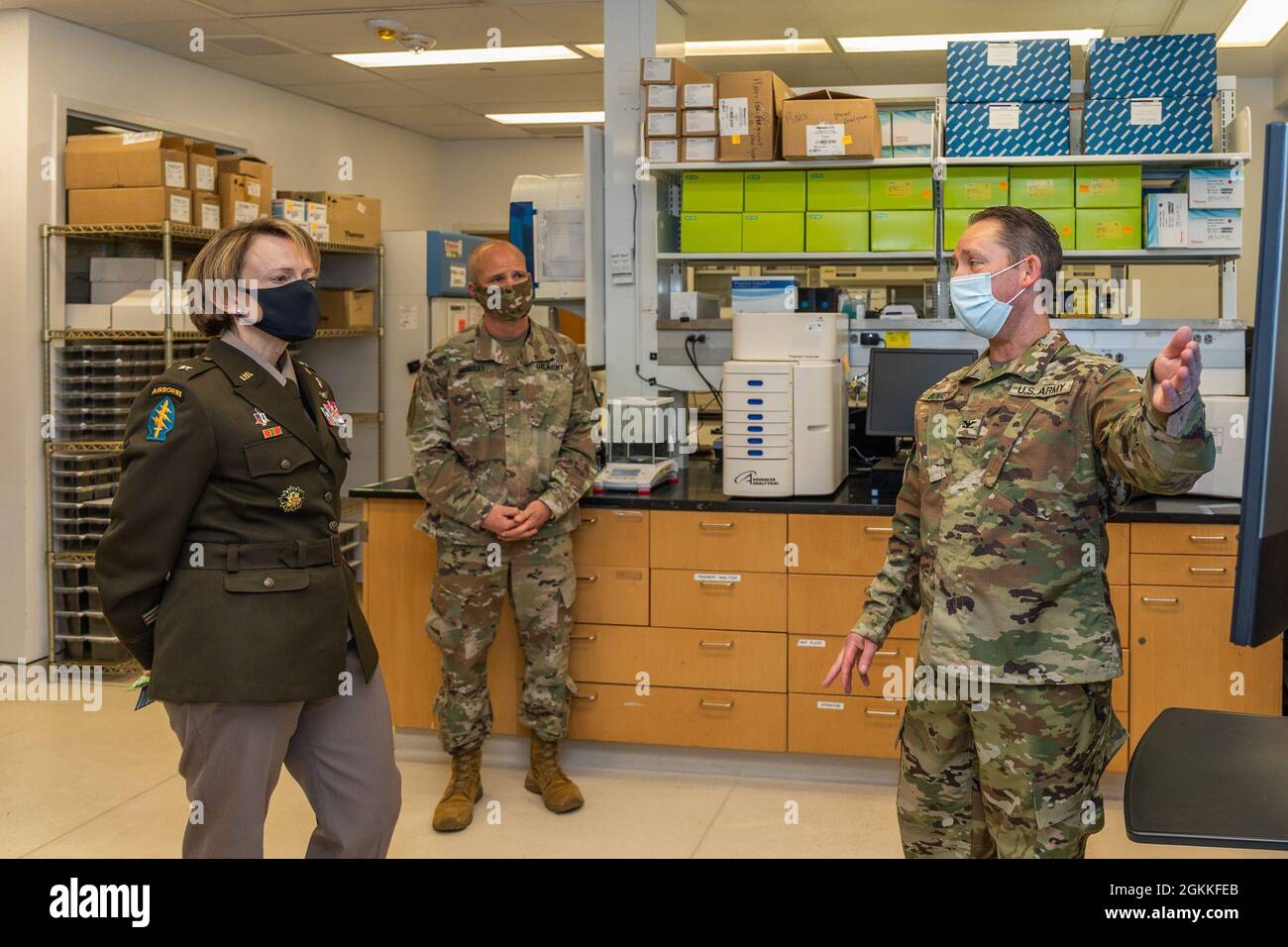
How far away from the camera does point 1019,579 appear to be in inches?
81.0

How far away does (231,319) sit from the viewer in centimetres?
216

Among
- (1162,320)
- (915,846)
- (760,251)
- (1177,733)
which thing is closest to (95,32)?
(760,251)

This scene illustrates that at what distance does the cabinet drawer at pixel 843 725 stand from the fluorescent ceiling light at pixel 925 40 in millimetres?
3727

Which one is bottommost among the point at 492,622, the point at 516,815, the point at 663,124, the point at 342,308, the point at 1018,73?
the point at 516,815

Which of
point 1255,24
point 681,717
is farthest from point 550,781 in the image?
point 1255,24

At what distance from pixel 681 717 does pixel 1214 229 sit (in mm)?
2520

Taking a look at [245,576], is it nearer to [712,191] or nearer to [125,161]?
[712,191]

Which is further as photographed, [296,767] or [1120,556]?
[1120,556]

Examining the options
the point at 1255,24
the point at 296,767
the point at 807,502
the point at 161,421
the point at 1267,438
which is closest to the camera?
the point at 1267,438

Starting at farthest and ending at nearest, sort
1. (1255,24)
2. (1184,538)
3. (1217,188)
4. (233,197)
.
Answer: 1. (1255,24)
2. (233,197)
3. (1217,188)
4. (1184,538)

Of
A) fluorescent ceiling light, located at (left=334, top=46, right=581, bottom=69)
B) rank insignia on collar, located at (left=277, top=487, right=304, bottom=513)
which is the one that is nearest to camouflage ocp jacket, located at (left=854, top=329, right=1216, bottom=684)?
rank insignia on collar, located at (left=277, top=487, right=304, bottom=513)

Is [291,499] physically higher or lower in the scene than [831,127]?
lower

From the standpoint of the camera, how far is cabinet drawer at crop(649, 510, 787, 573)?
148 inches

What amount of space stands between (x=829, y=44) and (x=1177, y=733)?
5.54 metres
